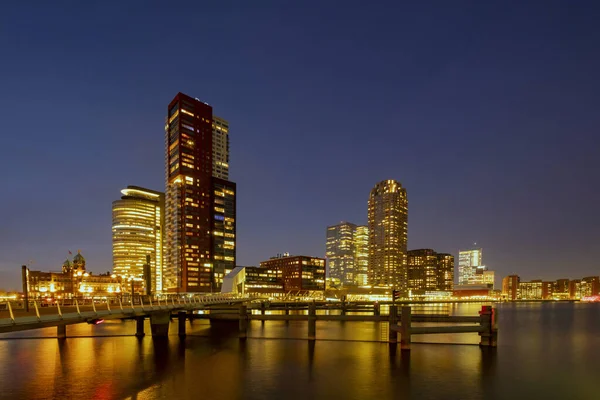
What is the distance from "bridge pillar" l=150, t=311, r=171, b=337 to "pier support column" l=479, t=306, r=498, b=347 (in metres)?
40.1

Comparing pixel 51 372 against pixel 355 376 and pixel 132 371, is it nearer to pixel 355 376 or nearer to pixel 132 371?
pixel 132 371

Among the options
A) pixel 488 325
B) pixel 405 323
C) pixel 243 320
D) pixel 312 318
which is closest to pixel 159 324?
pixel 243 320

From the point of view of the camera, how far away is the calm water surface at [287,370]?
27422 mm

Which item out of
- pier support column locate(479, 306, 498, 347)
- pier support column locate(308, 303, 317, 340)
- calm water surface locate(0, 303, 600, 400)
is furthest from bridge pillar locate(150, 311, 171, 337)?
pier support column locate(479, 306, 498, 347)

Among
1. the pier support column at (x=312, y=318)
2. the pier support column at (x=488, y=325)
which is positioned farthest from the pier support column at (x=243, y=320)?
the pier support column at (x=488, y=325)

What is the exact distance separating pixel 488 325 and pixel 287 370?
23608 millimetres

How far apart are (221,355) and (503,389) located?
88.7 feet

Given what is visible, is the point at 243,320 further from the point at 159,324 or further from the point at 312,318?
the point at 159,324

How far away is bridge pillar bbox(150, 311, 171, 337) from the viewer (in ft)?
168

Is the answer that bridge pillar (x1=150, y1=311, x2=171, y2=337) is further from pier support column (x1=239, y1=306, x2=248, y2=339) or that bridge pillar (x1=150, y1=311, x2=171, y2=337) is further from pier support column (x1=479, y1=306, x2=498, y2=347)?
pier support column (x1=479, y1=306, x2=498, y2=347)

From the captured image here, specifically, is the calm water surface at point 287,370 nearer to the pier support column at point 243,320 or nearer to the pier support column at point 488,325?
the pier support column at point 243,320

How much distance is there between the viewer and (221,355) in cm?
4066

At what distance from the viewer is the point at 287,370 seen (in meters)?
33.8

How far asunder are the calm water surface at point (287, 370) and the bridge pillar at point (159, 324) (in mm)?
1865
